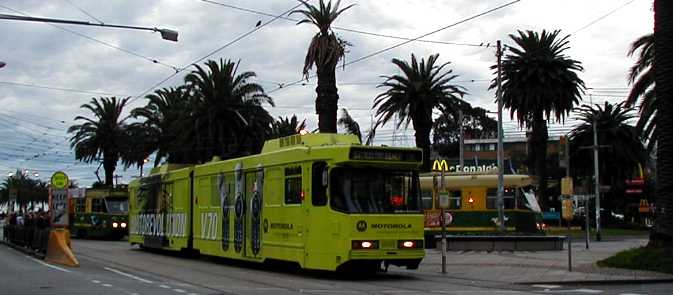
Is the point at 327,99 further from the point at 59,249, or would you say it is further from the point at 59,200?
the point at 59,249

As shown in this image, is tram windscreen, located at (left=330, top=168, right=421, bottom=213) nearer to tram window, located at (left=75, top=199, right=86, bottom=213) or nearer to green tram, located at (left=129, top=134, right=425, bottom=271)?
green tram, located at (left=129, top=134, right=425, bottom=271)

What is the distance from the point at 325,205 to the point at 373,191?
1.16m

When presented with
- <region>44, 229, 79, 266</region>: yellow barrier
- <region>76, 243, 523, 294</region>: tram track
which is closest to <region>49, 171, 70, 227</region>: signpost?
<region>44, 229, 79, 266</region>: yellow barrier

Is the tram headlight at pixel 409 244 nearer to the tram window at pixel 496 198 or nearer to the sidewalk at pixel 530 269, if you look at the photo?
the sidewalk at pixel 530 269

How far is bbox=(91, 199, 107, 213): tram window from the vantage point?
4744cm

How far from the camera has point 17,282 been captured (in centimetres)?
1836

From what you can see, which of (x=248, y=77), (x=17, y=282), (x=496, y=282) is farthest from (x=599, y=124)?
(x=17, y=282)

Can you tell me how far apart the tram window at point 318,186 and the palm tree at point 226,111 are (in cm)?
2736

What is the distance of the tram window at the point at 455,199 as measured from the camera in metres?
34.8

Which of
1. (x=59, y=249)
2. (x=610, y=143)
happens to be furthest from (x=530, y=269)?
(x=610, y=143)

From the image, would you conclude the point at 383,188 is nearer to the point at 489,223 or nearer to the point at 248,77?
the point at 489,223

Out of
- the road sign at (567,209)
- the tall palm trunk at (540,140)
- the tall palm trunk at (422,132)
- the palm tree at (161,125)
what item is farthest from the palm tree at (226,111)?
the road sign at (567,209)

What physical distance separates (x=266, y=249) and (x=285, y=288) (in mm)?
4630

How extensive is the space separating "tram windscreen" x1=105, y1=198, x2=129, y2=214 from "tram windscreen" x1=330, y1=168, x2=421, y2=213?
30650mm
